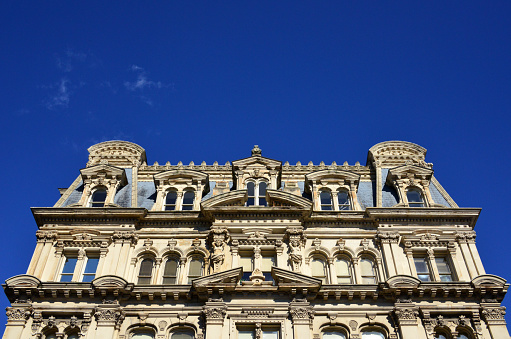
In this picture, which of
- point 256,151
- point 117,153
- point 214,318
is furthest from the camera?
point 117,153

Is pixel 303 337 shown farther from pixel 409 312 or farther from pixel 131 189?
pixel 131 189

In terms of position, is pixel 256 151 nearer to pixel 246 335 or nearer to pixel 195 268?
pixel 195 268

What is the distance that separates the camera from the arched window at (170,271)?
1348 inches

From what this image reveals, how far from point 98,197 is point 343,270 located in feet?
52.8

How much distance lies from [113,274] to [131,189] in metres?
8.05

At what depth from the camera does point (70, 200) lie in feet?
128

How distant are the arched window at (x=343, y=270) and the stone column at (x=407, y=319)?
11.7 feet

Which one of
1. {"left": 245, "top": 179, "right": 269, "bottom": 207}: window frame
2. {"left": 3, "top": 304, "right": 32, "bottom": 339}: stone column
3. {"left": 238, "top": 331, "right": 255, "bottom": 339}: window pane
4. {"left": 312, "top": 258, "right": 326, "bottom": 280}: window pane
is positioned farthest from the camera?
{"left": 245, "top": 179, "right": 269, "bottom": 207}: window frame

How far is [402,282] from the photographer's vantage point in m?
31.9

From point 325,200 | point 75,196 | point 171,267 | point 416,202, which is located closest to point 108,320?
point 171,267

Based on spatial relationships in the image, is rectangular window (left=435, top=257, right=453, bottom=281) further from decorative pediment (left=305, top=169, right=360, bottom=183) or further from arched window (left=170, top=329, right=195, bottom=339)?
arched window (left=170, top=329, right=195, bottom=339)

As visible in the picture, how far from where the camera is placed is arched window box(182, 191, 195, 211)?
38781 mm

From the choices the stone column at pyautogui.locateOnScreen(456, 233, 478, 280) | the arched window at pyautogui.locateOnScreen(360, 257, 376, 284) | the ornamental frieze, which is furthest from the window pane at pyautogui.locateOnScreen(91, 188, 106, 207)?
the stone column at pyautogui.locateOnScreen(456, 233, 478, 280)

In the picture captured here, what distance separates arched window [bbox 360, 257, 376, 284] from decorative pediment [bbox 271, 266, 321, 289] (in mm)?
3771
